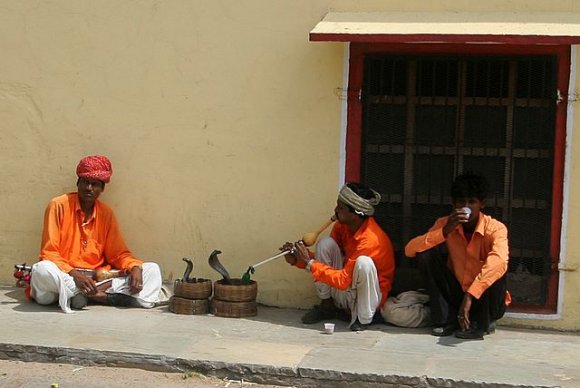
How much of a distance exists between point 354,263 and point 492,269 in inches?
34.5

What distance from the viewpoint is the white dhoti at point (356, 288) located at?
235 inches

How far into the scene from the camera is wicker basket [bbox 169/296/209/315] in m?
6.41

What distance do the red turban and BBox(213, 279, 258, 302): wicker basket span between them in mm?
1114

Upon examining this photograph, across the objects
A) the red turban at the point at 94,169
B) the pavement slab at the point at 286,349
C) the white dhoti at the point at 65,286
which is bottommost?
the pavement slab at the point at 286,349

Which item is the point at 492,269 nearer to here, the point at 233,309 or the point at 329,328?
the point at 329,328

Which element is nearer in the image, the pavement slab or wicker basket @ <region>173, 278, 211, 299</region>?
the pavement slab

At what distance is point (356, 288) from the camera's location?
606 cm

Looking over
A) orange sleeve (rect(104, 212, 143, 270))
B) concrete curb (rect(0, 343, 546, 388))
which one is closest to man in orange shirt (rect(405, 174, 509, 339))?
concrete curb (rect(0, 343, 546, 388))

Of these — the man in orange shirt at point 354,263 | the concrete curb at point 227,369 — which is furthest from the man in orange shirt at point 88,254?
the man in orange shirt at point 354,263

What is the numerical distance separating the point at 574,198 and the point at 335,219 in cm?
161

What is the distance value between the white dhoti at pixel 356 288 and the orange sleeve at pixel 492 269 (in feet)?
2.11

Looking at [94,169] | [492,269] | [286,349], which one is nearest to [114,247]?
[94,169]

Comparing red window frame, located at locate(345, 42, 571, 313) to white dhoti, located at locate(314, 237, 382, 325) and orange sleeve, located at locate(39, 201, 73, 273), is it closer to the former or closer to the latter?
white dhoti, located at locate(314, 237, 382, 325)

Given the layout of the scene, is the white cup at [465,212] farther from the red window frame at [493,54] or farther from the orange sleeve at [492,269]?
the red window frame at [493,54]
